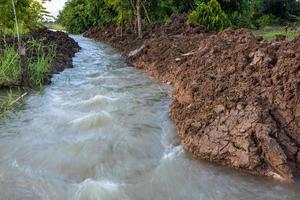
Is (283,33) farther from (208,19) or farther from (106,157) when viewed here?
(106,157)

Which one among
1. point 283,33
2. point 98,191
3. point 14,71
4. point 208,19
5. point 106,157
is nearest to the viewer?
point 98,191

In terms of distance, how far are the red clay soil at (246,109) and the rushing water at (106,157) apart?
0.27 metres

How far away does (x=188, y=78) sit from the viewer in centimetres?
973

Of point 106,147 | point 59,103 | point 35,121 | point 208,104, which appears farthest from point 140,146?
point 59,103

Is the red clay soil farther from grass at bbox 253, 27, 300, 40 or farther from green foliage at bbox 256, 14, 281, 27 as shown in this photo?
green foliage at bbox 256, 14, 281, 27

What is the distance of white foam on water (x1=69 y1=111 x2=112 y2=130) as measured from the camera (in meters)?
8.16

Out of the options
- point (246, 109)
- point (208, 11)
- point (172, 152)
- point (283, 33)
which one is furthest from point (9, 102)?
point (208, 11)

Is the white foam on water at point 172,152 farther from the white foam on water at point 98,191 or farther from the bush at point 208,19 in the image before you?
the bush at point 208,19

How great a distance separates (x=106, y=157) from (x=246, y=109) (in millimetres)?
2375

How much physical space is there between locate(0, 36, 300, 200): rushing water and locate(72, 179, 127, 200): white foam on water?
13 mm

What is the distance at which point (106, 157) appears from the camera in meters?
6.70

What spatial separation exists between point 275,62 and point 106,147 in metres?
3.61

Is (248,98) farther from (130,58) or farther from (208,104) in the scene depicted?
(130,58)

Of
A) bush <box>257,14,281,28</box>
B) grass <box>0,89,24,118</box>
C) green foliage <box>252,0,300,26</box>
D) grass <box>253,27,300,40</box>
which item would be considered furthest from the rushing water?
green foliage <box>252,0,300,26</box>
